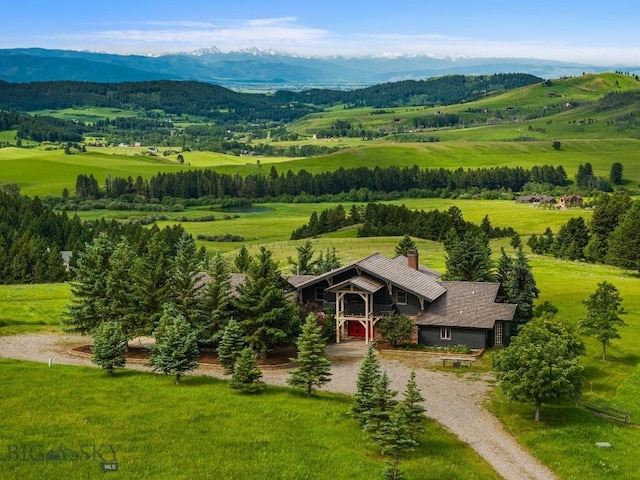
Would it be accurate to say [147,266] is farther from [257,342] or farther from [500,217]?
[500,217]

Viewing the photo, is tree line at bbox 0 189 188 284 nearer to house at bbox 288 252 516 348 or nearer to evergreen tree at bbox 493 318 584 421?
house at bbox 288 252 516 348

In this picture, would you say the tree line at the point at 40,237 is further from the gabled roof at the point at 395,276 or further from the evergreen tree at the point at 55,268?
the gabled roof at the point at 395,276

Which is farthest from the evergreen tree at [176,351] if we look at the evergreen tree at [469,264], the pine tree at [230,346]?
the evergreen tree at [469,264]

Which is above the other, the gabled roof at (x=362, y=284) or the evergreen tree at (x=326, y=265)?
the gabled roof at (x=362, y=284)

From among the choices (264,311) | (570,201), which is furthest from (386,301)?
(570,201)

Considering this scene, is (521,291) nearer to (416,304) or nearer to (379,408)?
(416,304)

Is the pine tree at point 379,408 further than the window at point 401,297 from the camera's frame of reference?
No
